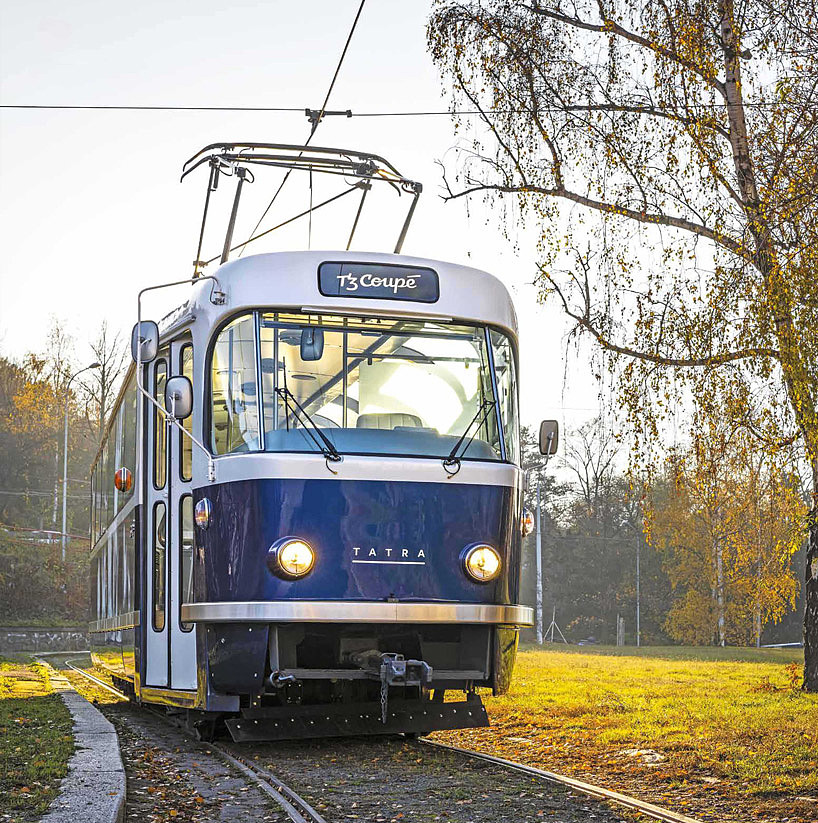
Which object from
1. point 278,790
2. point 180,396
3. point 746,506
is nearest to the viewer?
point 278,790

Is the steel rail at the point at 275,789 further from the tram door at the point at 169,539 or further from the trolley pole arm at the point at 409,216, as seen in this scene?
the trolley pole arm at the point at 409,216

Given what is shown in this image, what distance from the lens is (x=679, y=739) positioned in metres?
12.0

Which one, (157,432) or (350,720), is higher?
(157,432)

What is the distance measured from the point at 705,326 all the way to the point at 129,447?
659 centimetres

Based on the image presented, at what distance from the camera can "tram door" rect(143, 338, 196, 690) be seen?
10.8 meters

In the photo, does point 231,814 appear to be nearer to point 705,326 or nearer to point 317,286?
point 317,286

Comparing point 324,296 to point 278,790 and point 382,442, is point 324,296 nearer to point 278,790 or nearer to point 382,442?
point 382,442

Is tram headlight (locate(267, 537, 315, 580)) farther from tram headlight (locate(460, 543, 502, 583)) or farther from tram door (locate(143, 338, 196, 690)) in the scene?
tram door (locate(143, 338, 196, 690))

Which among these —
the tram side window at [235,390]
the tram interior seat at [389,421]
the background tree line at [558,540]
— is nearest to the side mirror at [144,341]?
the tram side window at [235,390]

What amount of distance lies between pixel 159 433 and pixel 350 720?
3.24 m

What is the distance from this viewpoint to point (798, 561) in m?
→ 64.4

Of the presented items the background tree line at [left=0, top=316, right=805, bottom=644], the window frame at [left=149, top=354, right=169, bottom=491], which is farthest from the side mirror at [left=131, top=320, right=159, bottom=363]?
the background tree line at [left=0, top=316, right=805, bottom=644]

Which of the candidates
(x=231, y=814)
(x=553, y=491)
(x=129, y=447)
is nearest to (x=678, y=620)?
(x=553, y=491)

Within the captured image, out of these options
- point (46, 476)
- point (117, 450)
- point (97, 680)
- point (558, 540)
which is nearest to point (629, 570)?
point (558, 540)
